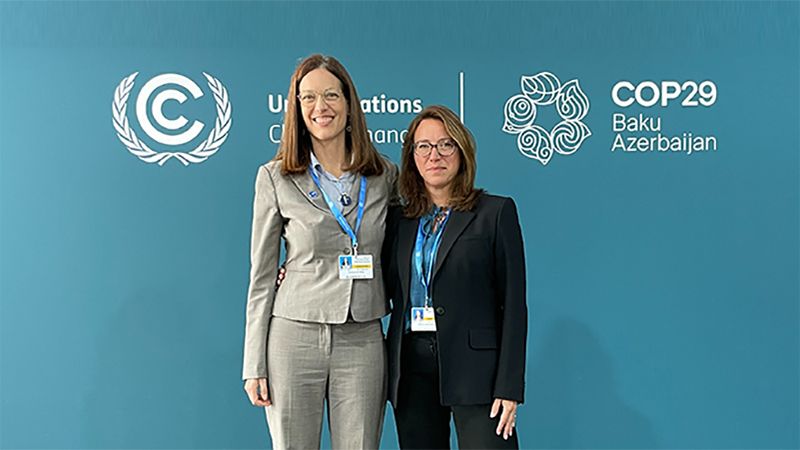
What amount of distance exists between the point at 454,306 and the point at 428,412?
1.02ft

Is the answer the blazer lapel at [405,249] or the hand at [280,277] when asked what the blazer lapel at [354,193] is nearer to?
the blazer lapel at [405,249]

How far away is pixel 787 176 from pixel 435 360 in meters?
1.89

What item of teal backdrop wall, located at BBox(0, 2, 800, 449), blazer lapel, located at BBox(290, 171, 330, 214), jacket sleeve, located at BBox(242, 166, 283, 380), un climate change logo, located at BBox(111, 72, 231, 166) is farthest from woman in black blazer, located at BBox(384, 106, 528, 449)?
un climate change logo, located at BBox(111, 72, 231, 166)

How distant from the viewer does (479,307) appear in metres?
2.08

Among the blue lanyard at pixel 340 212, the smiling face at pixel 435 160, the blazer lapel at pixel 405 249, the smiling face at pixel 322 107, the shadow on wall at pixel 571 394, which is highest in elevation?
the smiling face at pixel 322 107

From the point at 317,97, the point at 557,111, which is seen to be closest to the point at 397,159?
the point at 557,111

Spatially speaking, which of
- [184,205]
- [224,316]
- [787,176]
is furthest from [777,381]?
[184,205]

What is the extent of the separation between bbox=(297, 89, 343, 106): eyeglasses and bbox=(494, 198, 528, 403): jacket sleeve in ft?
1.79

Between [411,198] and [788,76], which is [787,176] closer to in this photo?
[788,76]

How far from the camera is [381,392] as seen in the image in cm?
220

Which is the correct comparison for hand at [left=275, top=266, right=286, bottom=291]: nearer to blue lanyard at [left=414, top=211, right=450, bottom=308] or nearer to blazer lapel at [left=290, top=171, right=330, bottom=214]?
blazer lapel at [left=290, top=171, right=330, bottom=214]

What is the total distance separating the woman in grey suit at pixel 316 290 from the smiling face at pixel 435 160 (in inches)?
7.1

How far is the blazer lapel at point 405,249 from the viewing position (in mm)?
2111

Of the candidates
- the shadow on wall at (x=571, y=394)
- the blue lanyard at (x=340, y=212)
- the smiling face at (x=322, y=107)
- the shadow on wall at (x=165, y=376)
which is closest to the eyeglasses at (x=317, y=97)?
the smiling face at (x=322, y=107)
